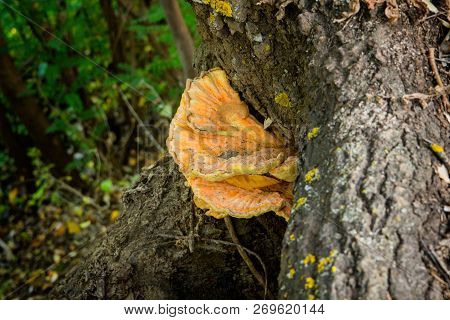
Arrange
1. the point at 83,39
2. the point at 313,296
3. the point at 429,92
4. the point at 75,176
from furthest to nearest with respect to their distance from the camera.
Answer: the point at 83,39, the point at 75,176, the point at 429,92, the point at 313,296

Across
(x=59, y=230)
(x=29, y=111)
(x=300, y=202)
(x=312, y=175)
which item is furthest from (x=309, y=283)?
(x=29, y=111)

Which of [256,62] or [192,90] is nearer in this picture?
[256,62]

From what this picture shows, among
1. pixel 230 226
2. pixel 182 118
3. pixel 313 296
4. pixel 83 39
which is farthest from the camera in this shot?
pixel 83 39

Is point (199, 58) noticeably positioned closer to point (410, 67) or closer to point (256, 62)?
point (256, 62)

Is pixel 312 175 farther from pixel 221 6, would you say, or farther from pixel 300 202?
pixel 221 6

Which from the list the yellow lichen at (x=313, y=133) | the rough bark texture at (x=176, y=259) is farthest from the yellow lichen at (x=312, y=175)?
the rough bark texture at (x=176, y=259)

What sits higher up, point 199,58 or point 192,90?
point 199,58

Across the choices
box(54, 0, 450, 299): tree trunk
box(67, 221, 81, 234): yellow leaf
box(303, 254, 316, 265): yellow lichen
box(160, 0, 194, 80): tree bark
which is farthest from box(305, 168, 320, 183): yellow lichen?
box(67, 221, 81, 234): yellow leaf
